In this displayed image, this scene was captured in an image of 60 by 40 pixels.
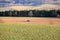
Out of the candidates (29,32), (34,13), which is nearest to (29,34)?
(29,32)

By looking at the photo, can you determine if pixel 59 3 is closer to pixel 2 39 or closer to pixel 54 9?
pixel 54 9

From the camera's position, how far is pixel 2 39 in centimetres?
674

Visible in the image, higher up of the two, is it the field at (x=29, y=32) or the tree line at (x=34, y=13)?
the tree line at (x=34, y=13)

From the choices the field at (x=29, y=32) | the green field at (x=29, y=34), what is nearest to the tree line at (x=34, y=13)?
the field at (x=29, y=32)

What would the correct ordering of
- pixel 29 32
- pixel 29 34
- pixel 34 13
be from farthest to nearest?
pixel 34 13
pixel 29 32
pixel 29 34

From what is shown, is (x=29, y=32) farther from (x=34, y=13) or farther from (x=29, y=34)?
(x=34, y=13)

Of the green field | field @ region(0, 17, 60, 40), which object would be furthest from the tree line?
the green field

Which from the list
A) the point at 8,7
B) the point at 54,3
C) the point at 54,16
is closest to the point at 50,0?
the point at 54,3

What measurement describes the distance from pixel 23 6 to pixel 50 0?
224cm

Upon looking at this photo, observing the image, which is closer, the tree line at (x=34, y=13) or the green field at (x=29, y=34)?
the green field at (x=29, y=34)

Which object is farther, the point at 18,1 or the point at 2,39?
the point at 18,1

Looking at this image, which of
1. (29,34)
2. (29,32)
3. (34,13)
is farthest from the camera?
(34,13)

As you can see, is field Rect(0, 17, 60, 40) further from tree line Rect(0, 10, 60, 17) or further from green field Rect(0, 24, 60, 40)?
tree line Rect(0, 10, 60, 17)

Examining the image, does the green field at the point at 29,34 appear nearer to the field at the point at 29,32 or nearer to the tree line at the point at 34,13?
the field at the point at 29,32
